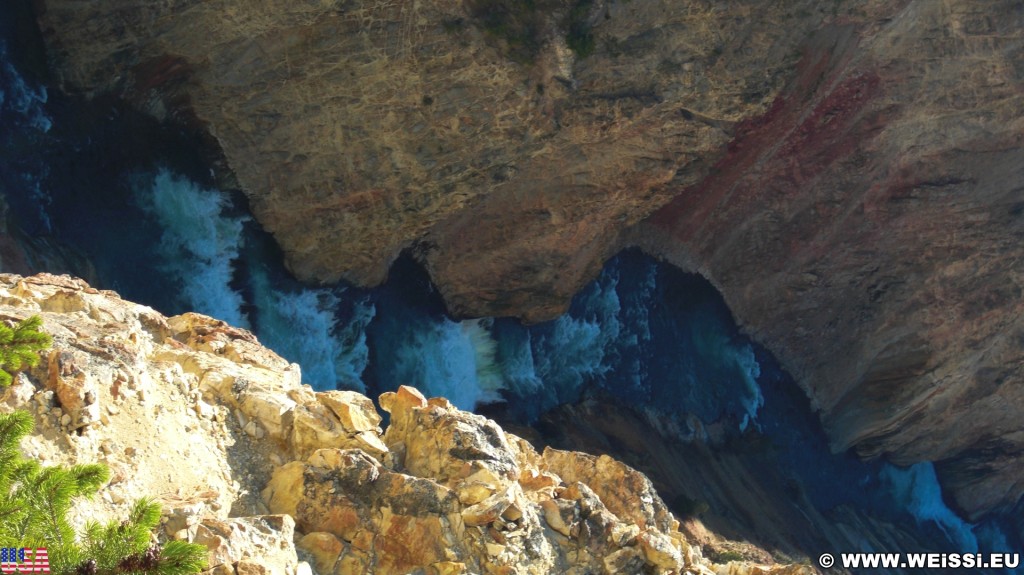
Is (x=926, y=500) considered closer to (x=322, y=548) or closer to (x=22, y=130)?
(x=22, y=130)

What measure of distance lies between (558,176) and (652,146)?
289 centimetres

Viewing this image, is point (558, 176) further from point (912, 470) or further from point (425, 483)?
point (912, 470)

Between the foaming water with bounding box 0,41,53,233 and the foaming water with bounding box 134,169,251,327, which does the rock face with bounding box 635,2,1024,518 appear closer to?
the foaming water with bounding box 134,169,251,327

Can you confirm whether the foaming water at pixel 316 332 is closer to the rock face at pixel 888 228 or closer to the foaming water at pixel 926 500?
the rock face at pixel 888 228

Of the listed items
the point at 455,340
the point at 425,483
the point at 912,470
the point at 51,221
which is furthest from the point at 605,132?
the point at 912,470

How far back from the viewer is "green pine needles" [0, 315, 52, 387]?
1438 centimetres

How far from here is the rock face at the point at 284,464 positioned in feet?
52.2

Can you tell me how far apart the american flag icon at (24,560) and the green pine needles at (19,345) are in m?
3.85

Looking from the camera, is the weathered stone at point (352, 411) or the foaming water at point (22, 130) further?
the foaming water at point (22, 130)

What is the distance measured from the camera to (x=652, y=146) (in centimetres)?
3509

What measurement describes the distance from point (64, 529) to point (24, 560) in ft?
2.37

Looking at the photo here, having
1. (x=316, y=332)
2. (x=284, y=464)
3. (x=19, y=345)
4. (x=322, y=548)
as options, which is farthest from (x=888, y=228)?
(x=19, y=345)

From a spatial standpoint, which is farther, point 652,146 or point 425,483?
point 652,146

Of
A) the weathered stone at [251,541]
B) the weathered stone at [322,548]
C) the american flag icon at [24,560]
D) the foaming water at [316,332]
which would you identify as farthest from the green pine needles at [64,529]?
the foaming water at [316,332]
